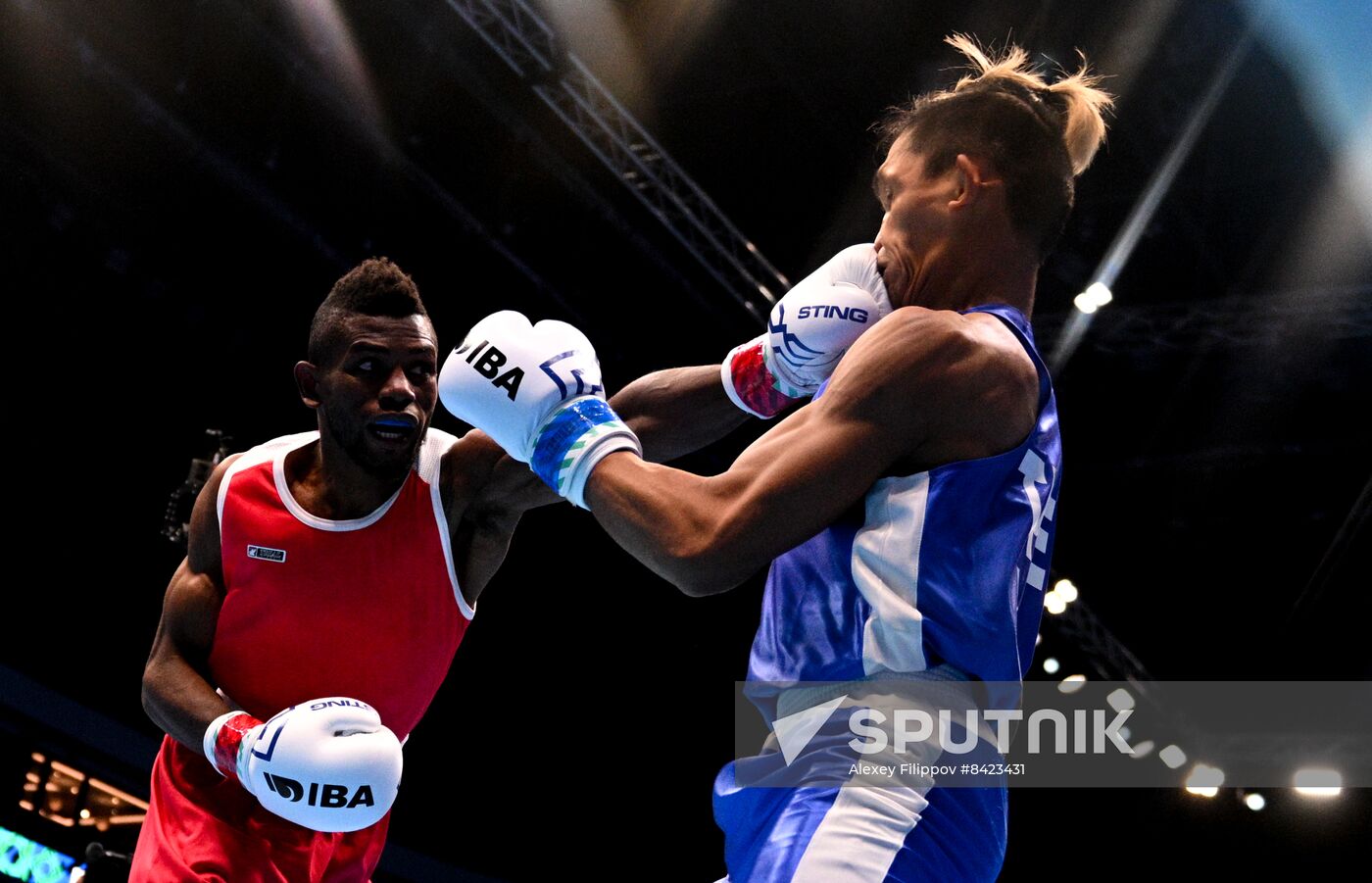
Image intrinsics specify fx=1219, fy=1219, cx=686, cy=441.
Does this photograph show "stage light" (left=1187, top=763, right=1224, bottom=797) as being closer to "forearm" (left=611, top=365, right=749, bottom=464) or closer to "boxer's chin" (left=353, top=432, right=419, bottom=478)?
"forearm" (left=611, top=365, right=749, bottom=464)

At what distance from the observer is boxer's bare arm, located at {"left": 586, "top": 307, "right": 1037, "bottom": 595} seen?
1494 mm

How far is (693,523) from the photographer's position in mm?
1510

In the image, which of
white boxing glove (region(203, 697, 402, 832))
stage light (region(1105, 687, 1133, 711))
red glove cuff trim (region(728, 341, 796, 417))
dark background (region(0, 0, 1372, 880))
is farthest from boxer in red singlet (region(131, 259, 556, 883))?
stage light (region(1105, 687, 1133, 711))

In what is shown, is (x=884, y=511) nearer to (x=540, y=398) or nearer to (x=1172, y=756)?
(x=540, y=398)

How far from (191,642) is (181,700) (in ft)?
0.57

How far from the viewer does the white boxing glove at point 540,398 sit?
5.54ft

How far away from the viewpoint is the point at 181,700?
249cm

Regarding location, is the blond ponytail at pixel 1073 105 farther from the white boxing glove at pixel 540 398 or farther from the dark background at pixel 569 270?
the dark background at pixel 569 270

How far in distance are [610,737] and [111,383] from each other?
4618 millimetres

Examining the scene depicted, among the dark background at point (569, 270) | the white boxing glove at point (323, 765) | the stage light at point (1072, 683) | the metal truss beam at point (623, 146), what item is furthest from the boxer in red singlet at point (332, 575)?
the stage light at point (1072, 683)

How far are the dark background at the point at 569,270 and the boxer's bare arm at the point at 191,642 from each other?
14.6 feet

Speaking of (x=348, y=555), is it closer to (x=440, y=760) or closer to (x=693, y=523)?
(x=693, y=523)

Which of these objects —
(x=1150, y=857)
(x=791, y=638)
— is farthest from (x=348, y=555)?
(x=1150, y=857)

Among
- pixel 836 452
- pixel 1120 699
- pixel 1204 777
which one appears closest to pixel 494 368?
pixel 836 452
